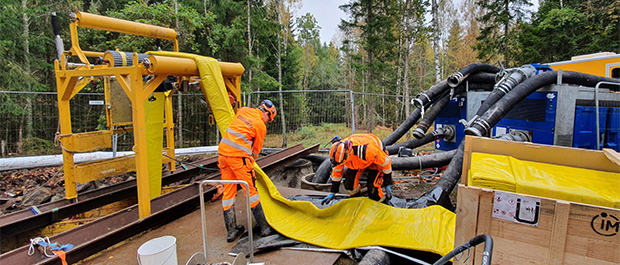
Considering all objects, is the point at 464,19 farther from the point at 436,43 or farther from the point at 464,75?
the point at 464,75

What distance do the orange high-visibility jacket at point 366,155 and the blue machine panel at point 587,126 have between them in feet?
10.8

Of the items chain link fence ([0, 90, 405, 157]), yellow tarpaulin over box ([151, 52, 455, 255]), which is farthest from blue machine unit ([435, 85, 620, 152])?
chain link fence ([0, 90, 405, 157])

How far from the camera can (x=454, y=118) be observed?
A: 7.07 meters

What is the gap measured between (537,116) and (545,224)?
4.07m

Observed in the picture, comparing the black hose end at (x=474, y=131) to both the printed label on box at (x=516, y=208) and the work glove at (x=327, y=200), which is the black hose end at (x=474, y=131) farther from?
the printed label on box at (x=516, y=208)

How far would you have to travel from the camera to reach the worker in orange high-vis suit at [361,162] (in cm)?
404

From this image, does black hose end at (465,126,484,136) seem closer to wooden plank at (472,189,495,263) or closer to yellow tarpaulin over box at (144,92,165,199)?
wooden plank at (472,189,495,263)

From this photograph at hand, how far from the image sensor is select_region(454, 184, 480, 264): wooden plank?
2.08 meters

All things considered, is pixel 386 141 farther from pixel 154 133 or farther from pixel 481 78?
pixel 154 133

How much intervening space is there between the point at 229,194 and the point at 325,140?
5.74 m

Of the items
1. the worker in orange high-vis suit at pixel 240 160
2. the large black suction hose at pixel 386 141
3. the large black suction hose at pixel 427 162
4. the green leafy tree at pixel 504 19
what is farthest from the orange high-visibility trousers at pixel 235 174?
the green leafy tree at pixel 504 19

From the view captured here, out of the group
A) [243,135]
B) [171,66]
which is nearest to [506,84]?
[243,135]

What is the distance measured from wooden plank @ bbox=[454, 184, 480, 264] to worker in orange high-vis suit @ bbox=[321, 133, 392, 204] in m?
1.91

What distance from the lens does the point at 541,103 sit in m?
4.98
